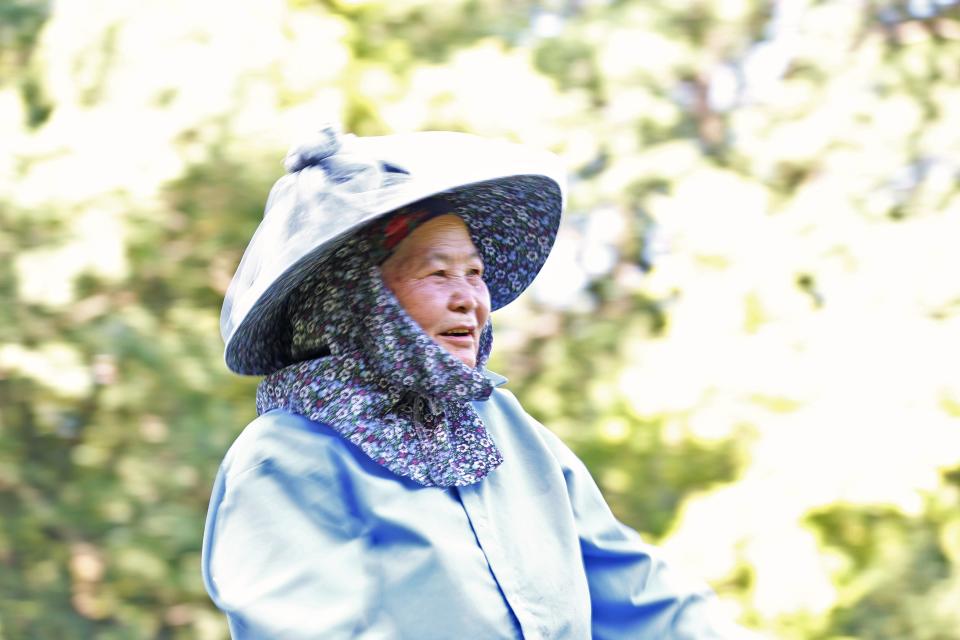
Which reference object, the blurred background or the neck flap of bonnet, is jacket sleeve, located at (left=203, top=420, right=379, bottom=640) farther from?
the blurred background

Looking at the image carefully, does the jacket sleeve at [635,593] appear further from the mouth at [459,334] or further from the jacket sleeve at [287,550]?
the jacket sleeve at [287,550]

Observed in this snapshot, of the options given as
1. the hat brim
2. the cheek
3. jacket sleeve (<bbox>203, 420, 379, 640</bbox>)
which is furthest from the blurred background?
jacket sleeve (<bbox>203, 420, 379, 640</bbox>)

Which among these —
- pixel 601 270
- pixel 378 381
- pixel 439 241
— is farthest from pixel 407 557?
pixel 601 270

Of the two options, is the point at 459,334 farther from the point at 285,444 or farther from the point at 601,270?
the point at 601,270

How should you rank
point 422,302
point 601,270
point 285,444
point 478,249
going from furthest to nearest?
point 601,270
point 478,249
point 422,302
point 285,444

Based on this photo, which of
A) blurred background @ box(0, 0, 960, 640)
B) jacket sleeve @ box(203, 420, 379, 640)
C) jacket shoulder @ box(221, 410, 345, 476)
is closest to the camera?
jacket sleeve @ box(203, 420, 379, 640)

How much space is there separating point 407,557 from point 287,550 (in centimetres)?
16

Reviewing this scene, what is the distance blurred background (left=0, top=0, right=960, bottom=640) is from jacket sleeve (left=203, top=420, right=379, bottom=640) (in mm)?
2234

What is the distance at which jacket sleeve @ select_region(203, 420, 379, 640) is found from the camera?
160cm

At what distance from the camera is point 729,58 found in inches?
171

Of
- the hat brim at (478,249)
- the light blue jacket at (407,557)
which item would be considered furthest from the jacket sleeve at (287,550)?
the hat brim at (478,249)

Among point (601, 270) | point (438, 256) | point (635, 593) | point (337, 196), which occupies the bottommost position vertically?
point (601, 270)

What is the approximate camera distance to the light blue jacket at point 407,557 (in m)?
1.63

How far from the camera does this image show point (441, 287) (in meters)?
1.91
